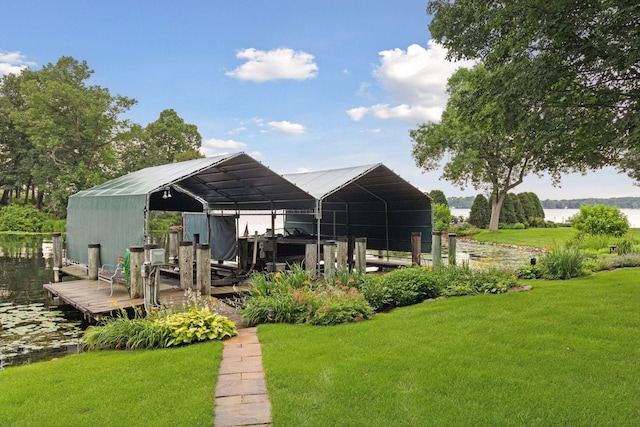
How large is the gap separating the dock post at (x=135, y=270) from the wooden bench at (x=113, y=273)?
720 mm

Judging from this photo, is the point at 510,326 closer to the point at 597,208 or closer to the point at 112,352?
the point at 112,352

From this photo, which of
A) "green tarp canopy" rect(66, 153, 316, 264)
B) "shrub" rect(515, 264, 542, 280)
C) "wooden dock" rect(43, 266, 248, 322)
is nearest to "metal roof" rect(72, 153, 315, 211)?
"green tarp canopy" rect(66, 153, 316, 264)

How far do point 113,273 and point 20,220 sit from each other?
27.5 metres

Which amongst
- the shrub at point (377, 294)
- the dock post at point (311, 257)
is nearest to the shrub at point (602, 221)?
the dock post at point (311, 257)

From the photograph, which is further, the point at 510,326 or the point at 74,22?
the point at 74,22

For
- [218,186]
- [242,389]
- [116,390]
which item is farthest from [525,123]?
[218,186]

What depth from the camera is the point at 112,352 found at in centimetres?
571

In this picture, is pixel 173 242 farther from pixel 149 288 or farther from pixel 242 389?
pixel 242 389

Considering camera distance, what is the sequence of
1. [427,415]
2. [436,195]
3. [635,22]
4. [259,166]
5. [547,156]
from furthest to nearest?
[436,195], [259,166], [547,156], [635,22], [427,415]

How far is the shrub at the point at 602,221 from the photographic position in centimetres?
1845

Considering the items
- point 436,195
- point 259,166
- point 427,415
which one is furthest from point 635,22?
point 436,195

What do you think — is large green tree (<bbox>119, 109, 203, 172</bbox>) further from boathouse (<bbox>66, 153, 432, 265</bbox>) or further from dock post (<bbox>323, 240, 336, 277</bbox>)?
dock post (<bbox>323, 240, 336, 277</bbox>)

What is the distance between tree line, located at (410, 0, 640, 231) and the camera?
5.66 m

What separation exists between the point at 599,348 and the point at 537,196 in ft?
107
